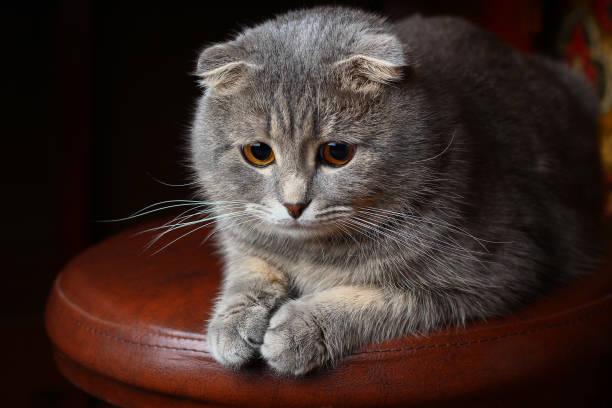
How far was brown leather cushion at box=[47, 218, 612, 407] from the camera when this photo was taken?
3.43ft

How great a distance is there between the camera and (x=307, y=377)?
104cm

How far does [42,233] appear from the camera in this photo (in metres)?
2.20

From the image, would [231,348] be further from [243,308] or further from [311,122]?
[311,122]

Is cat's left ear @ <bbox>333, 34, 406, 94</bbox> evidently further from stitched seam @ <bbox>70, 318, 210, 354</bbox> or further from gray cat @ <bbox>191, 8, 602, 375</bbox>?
stitched seam @ <bbox>70, 318, 210, 354</bbox>

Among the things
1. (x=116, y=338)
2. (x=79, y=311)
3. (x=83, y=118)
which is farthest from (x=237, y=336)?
(x=83, y=118)

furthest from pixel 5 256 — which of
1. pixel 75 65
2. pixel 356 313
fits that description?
pixel 356 313

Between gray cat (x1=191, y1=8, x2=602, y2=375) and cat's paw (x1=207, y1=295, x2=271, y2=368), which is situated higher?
gray cat (x1=191, y1=8, x2=602, y2=375)

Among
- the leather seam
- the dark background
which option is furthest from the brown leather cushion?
the dark background

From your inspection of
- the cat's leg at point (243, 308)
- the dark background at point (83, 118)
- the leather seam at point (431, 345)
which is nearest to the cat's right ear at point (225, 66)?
the cat's leg at point (243, 308)

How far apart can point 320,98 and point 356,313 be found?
0.31 meters

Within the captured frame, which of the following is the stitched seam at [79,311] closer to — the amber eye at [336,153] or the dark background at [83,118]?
the amber eye at [336,153]

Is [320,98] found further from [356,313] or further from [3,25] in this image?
[3,25]

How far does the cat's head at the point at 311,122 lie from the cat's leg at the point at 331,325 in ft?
0.37

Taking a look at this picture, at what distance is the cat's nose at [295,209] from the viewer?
1.01 metres
